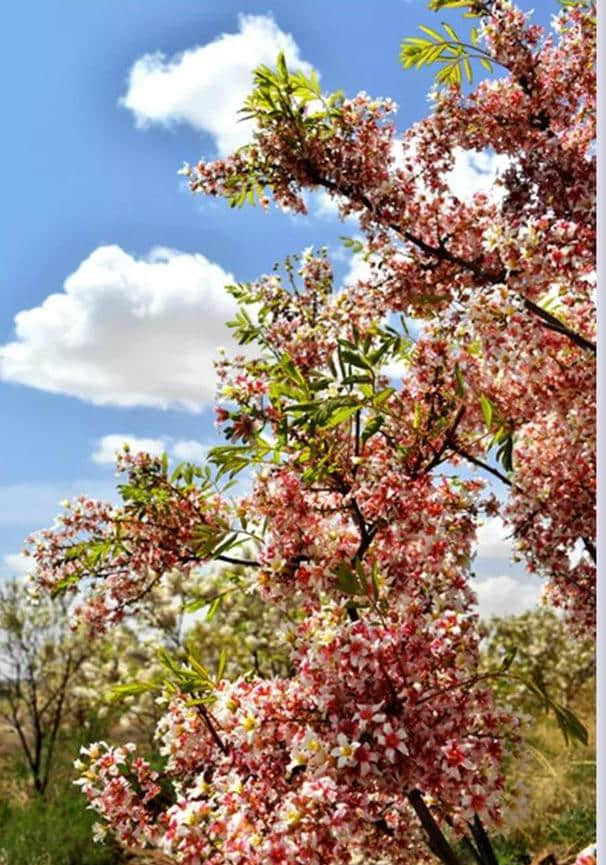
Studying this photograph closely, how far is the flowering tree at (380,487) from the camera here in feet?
8.66

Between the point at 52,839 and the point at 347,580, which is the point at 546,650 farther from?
the point at 347,580

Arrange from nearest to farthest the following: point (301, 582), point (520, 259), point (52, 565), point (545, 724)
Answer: point (301, 582)
point (520, 259)
point (52, 565)
point (545, 724)

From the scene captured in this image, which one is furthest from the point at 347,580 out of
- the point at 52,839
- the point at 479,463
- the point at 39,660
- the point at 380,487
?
the point at 39,660

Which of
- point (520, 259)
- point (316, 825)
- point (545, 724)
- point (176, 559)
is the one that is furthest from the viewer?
point (545, 724)

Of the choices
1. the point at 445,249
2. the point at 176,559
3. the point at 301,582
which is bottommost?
the point at 301,582

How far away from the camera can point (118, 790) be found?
341 cm

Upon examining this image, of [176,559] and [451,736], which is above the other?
[176,559]

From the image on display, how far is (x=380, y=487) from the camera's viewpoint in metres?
2.96

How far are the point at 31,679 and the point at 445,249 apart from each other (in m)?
11.2

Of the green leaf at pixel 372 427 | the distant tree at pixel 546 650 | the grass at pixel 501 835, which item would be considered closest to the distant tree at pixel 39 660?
the grass at pixel 501 835

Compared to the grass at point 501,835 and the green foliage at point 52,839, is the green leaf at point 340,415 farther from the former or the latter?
the green foliage at point 52,839

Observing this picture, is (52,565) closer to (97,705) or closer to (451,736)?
(451,736)

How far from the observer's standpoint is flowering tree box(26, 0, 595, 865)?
264 cm

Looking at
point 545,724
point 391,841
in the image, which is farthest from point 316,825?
point 545,724
